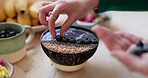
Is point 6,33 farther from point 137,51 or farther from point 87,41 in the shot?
point 137,51

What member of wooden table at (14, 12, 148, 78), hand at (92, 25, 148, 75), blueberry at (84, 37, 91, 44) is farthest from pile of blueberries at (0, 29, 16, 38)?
hand at (92, 25, 148, 75)

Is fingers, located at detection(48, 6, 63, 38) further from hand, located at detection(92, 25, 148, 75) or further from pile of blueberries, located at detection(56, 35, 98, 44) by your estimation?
hand, located at detection(92, 25, 148, 75)

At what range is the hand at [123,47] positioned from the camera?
1.32ft

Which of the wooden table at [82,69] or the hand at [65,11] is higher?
the hand at [65,11]

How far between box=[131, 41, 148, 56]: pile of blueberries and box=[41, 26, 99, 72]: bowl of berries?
0.17 metres

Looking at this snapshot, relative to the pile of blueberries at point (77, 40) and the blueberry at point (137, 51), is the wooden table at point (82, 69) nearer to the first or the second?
the pile of blueberries at point (77, 40)

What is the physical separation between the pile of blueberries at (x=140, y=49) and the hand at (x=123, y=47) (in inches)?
0.4

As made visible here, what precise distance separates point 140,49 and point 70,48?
24 cm

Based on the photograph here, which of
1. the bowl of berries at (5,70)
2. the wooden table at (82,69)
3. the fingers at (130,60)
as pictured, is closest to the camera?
the fingers at (130,60)

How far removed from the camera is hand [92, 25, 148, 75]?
15.8 inches

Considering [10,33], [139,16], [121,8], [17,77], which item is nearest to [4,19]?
[10,33]

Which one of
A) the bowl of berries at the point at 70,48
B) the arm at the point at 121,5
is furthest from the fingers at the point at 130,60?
the arm at the point at 121,5

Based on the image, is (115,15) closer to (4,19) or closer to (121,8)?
(121,8)

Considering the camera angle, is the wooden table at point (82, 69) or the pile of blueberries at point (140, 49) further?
the wooden table at point (82, 69)
